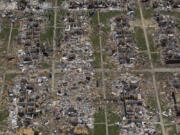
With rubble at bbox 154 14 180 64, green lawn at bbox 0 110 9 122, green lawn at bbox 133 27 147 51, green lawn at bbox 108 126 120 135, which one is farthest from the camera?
green lawn at bbox 133 27 147 51

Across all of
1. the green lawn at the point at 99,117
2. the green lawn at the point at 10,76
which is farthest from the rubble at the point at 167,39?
the green lawn at the point at 10,76

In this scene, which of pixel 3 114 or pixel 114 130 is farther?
pixel 3 114

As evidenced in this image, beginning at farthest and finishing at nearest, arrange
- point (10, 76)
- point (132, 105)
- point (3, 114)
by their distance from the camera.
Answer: point (10, 76)
point (132, 105)
point (3, 114)

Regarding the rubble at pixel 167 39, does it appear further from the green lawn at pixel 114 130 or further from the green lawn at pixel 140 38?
the green lawn at pixel 114 130

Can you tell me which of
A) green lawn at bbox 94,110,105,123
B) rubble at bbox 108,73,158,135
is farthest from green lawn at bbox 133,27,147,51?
green lawn at bbox 94,110,105,123

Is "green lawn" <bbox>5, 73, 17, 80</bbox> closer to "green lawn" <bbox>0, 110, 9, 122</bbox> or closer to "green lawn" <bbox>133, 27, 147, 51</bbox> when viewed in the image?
"green lawn" <bbox>0, 110, 9, 122</bbox>

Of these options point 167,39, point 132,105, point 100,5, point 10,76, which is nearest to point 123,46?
point 167,39

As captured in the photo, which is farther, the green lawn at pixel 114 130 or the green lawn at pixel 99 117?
the green lawn at pixel 99 117

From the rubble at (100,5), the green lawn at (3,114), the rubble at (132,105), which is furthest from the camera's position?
the rubble at (100,5)

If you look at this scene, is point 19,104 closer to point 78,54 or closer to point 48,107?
point 48,107

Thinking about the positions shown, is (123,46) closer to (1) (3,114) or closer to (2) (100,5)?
(2) (100,5)

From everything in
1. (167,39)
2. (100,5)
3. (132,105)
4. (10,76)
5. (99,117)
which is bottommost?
(99,117)
